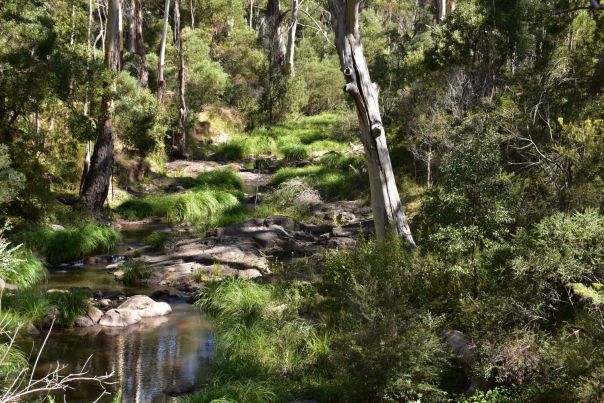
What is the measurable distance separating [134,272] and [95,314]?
8.26 ft

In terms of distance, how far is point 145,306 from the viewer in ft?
36.3

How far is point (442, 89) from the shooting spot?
55.4 feet

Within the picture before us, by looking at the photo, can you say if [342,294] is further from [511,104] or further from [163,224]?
[163,224]

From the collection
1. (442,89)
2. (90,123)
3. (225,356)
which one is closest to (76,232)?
(90,123)

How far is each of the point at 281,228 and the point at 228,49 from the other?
23.7 meters

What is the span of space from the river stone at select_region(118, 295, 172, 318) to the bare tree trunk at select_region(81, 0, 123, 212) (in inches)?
298

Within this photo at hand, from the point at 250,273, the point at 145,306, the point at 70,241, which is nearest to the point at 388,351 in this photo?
the point at 145,306

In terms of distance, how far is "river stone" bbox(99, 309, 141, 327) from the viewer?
10500mm

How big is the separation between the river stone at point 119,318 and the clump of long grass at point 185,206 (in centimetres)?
771

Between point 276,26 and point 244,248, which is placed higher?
point 276,26

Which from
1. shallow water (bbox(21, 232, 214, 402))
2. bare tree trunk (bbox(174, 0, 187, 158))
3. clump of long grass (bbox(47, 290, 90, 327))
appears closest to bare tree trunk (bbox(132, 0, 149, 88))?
bare tree trunk (bbox(174, 0, 187, 158))

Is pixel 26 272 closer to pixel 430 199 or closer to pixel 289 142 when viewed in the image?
pixel 430 199

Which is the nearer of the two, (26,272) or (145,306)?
(145,306)

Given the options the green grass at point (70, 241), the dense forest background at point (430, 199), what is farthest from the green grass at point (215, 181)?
the green grass at point (70, 241)
